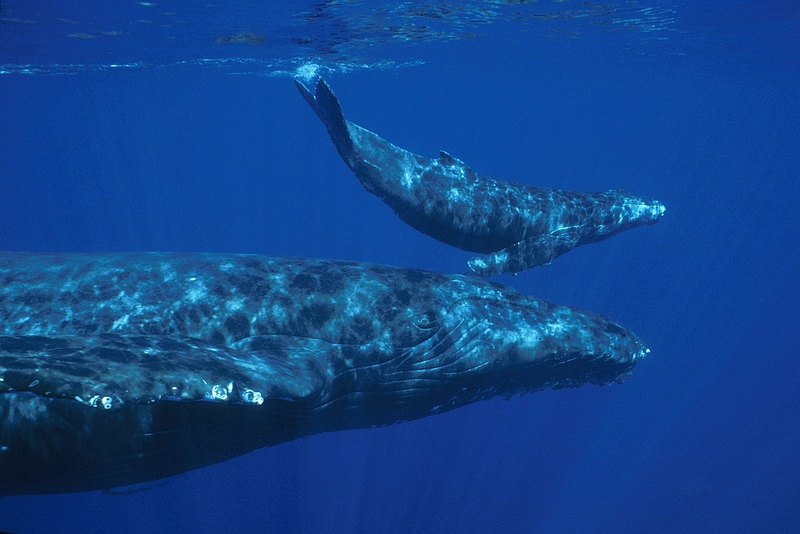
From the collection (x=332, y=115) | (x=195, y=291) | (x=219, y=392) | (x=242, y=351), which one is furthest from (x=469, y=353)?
(x=332, y=115)

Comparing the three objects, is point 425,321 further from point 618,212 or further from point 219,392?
point 618,212

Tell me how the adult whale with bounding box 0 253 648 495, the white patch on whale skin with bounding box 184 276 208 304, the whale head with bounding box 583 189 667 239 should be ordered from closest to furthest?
the adult whale with bounding box 0 253 648 495
the white patch on whale skin with bounding box 184 276 208 304
the whale head with bounding box 583 189 667 239

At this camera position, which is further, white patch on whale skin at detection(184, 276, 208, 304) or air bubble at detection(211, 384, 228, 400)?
white patch on whale skin at detection(184, 276, 208, 304)

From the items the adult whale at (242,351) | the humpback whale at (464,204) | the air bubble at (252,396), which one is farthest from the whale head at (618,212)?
the air bubble at (252,396)

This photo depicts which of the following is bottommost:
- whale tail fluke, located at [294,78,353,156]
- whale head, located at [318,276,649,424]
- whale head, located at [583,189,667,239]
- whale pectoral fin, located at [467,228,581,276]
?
whale head, located at [318,276,649,424]

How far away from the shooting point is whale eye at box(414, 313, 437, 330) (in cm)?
765

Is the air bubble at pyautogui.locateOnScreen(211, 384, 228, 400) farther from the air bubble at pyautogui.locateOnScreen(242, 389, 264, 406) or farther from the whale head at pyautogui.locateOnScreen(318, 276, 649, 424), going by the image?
the whale head at pyautogui.locateOnScreen(318, 276, 649, 424)

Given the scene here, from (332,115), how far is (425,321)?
13.5 ft

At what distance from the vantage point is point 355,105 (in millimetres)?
67562

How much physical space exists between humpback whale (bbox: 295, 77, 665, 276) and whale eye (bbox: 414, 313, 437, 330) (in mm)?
1924

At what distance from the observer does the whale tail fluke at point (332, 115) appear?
8.72 meters

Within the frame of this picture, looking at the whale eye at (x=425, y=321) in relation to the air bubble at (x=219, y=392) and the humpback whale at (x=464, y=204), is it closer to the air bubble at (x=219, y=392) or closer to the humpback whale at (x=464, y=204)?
the humpback whale at (x=464, y=204)

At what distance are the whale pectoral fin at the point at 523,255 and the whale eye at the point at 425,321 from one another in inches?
74.7

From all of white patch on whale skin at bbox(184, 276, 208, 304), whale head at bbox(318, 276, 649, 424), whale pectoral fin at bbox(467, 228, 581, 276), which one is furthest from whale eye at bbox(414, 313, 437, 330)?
white patch on whale skin at bbox(184, 276, 208, 304)
